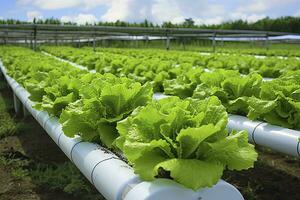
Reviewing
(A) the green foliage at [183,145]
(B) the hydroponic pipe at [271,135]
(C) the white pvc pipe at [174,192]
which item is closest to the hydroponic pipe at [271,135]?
(B) the hydroponic pipe at [271,135]

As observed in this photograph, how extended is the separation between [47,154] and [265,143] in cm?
331

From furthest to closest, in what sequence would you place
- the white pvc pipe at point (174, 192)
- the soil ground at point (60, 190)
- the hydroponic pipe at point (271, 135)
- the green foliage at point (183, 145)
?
the soil ground at point (60, 190) → the hydroponic pipe at point (271, 135) → the green foliage at point (183, 145) → the white pvc pipe at point (174, 192)

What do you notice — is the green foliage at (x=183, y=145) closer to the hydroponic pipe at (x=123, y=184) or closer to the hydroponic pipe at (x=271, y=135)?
the hydroponic pipe at (x=123, y=184)

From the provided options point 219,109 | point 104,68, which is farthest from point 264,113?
point 104,68

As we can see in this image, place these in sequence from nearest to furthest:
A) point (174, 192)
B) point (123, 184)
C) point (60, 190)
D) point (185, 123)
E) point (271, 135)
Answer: point (174, 192) < point (123, 184) < point (185, 123) < point (271, 135) < point (60, 190)

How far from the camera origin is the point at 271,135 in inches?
132

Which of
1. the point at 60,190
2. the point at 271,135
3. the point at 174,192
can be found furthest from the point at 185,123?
the point at 60,190

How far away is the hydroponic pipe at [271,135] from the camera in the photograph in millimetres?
3117

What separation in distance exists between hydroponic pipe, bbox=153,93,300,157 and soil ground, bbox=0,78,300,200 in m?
0.80

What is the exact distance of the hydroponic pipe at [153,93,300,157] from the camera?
10.2 feet

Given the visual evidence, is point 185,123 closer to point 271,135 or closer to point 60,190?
point 271,135

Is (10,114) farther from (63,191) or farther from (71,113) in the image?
(71,113)

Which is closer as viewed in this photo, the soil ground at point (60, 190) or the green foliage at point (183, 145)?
the green foliage at point (183, 145)

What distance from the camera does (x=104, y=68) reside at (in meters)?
8.64
